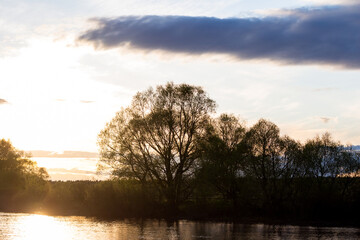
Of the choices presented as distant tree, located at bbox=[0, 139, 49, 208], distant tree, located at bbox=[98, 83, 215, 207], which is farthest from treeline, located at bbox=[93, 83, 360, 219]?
distant tree, located at bbox=[0, 139, 49, 208]

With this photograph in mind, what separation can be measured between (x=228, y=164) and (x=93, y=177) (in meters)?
25.6

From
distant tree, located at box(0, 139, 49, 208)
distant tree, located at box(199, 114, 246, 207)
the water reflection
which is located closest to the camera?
the water reflection

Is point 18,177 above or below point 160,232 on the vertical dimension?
above

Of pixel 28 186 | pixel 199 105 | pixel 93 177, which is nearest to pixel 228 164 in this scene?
pixel 199 105

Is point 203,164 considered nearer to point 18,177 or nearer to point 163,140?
point 163,140

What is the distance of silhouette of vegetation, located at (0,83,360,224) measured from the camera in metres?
92.2

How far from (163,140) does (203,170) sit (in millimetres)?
9734

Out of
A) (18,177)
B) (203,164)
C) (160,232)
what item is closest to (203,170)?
(203,164)

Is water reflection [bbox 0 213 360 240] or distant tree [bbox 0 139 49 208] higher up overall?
distant tree [bbox 0 139 49 208]

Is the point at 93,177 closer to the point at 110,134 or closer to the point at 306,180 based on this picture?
the point at 110,134

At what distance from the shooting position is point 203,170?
296 feet

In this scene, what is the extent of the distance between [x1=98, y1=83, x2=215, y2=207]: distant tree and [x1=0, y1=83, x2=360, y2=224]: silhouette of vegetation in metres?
0.18

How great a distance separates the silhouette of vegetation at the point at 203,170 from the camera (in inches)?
3632

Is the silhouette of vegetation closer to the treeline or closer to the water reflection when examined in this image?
the treeline
